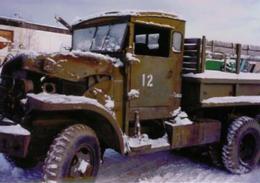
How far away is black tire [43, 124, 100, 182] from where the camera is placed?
4.58 metres

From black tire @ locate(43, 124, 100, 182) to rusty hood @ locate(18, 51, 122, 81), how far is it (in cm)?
63

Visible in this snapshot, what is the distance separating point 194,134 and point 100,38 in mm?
2025

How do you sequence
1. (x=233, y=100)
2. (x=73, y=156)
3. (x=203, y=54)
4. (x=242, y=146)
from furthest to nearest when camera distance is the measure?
(x=242, y=146) → (x=233, y=100) → (x=203, y=54) → (x=73, y=156)

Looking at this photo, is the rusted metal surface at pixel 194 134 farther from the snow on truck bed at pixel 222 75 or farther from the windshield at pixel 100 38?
the windshield at pixel 100 38

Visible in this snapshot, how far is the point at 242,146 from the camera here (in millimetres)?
7191

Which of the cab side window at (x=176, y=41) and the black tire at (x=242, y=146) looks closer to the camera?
the cab side window at (x=176, y=41)

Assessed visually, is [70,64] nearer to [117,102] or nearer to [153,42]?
[117,102]

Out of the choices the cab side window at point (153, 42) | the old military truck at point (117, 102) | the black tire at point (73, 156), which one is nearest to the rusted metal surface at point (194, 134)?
the old military truck at point (117, 102)

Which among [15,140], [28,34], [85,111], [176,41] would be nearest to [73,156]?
[85,111]

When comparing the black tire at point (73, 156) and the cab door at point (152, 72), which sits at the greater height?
the cab door at point (152, 72)

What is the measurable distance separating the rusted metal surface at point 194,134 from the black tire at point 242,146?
24 centimetres

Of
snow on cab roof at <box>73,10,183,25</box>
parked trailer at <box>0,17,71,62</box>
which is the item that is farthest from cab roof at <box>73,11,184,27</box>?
parked trailer at <box>0,17,71,62</box>

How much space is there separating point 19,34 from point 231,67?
1391cm

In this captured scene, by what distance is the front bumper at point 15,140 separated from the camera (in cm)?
442
